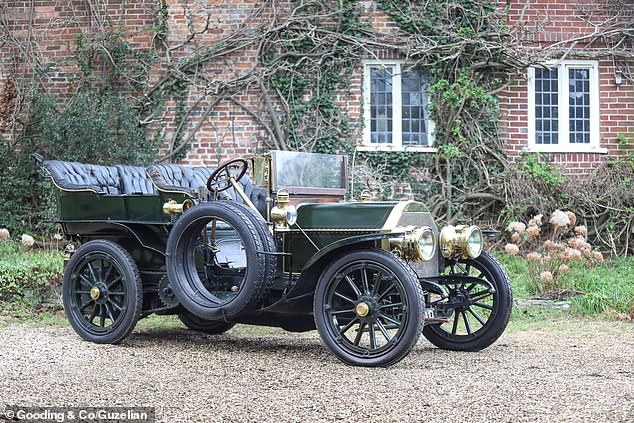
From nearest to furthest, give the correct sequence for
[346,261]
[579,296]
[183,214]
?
[346,261], [183,214], [579,296]

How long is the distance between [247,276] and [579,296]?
14.4 ft

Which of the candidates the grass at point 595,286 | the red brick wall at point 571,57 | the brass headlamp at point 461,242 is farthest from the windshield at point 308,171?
the red brick wall at point 571,57

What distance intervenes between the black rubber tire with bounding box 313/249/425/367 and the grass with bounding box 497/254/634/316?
12.2 feet

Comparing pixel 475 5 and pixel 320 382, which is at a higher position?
pixel 475 5

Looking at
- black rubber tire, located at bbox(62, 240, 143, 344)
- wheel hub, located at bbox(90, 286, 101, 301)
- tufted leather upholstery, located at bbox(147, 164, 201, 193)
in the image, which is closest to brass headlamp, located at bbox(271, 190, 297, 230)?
black rubber tire, located at bbox(62, 240, 143, 344)

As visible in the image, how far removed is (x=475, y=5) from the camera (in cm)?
Answer: 1323

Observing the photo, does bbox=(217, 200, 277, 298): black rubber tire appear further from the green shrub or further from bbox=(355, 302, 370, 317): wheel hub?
the green shrub

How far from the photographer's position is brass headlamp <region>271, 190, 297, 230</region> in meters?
6.50

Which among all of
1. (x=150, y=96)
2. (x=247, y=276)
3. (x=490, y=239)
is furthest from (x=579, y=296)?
(x=150, y=96)

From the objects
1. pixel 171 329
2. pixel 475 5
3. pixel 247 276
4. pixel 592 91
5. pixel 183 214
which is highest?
pixel 475 5

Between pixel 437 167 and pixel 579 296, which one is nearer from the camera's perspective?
pixel 579 296

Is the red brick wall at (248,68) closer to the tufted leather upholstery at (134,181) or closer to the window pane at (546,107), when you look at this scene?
the window pane at (546,107)

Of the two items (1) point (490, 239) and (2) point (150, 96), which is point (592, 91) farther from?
(2) point (150, 96)

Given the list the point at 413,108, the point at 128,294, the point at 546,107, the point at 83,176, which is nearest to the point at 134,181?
the point at 83,176
